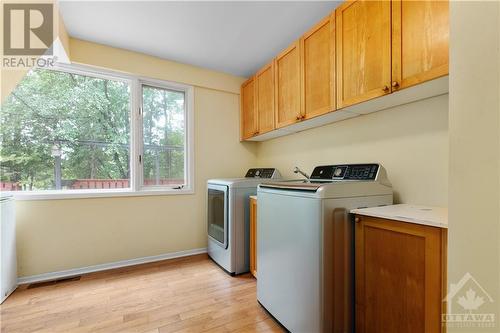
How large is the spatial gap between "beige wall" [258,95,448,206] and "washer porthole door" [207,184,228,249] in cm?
108

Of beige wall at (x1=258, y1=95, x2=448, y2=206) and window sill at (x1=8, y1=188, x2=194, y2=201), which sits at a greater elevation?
beige wall at (x1=258, y1=95, x2=448, y2=206)

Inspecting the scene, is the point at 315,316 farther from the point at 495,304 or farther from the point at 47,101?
the point at 47,101

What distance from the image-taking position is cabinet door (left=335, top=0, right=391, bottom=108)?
1.33 meters

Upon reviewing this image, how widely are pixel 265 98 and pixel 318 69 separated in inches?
31.5

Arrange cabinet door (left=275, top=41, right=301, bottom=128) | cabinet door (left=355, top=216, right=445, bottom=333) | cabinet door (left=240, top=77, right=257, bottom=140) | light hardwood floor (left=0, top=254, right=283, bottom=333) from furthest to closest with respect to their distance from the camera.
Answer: cabinet door (left=240, top=77, right=257, bottom=140) < cabinet door (left=275, top=41, right=301, bottom=128) < light hardwood floor (left=0, top=254, right=283, bottom=333) < cabinet door (left=355, top=216, right=445, bottom=333)

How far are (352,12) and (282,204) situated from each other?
1.36 metres

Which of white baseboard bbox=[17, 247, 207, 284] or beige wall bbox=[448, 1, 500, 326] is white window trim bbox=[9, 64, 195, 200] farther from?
beige wall bbox=[448, 1, 500, 326]

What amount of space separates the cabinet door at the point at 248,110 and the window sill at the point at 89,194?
1.04 m

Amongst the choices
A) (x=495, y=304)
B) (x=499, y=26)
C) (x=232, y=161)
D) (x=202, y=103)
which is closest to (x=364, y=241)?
(x=495, y=304)

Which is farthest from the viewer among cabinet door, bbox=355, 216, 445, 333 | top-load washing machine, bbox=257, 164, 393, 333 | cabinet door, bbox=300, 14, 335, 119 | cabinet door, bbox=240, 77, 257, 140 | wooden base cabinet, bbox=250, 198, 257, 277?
cabinet door, bbox=240, 77, 257, 140

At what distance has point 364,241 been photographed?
4.08 feet

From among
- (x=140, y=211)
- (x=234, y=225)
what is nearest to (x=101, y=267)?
(x=140, y=211)

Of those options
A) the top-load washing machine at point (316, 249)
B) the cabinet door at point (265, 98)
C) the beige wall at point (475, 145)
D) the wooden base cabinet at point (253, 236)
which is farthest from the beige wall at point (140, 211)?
the beige wall at point (475, 145)

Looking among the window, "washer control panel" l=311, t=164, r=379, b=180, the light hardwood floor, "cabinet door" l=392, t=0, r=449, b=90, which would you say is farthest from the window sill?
"cabinet door" l=392, t=0, r=449, b=90
